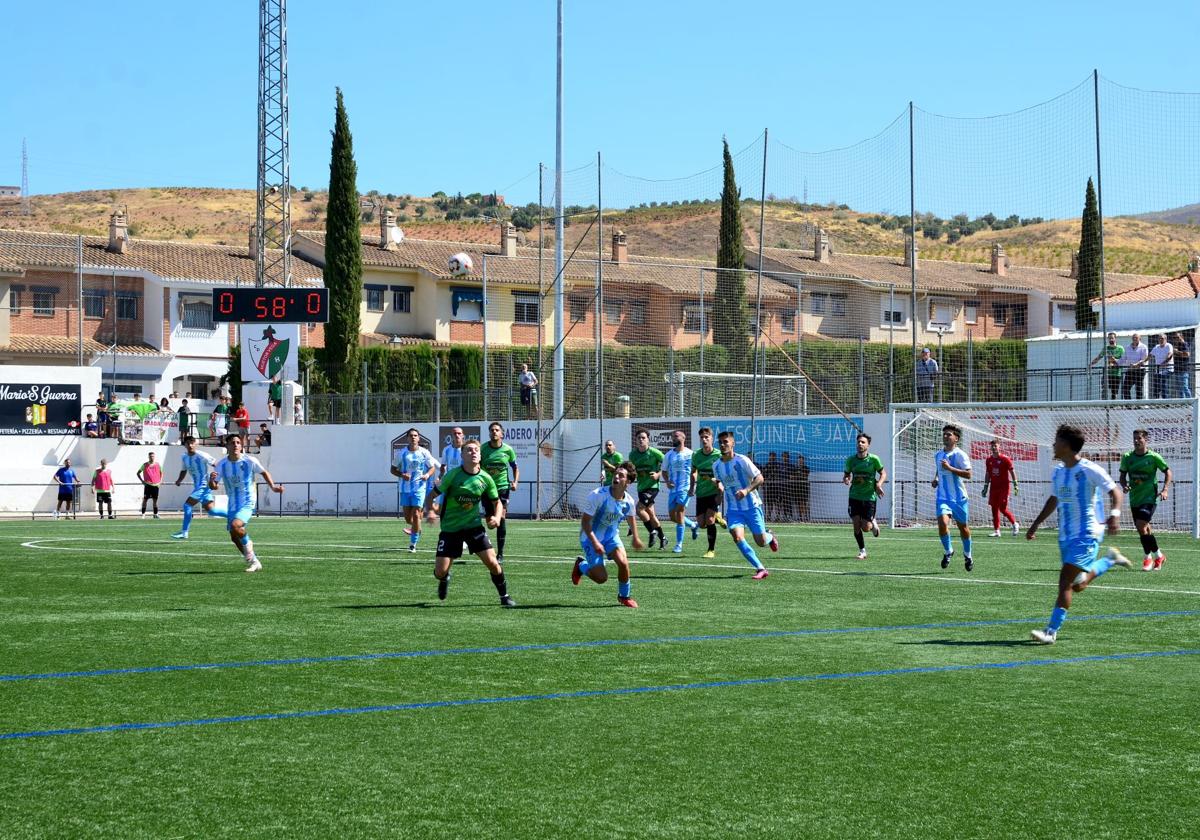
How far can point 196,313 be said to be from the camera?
222ft

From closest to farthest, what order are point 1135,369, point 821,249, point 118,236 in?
1. point 1135,369
2. point 118,236
3. point 821,249

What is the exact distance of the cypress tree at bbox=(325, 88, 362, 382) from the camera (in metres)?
57.4

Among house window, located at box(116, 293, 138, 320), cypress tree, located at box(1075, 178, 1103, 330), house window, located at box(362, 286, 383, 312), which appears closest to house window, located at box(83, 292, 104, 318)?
house window, located at box(116, 293, 138, 320)

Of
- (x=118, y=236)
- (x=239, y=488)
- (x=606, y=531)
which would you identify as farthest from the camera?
(x=118, y=236)

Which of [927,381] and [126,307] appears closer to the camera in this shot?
[927,381]

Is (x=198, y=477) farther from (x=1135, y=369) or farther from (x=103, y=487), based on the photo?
(x=1135, y=369)

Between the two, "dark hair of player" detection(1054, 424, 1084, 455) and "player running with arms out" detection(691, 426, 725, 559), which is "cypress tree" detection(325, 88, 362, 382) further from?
"dark hair of player" detection(1054, 424, 1084, 455)

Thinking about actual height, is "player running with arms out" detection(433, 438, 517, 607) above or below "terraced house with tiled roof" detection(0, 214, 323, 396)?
below

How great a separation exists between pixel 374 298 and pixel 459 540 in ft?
184

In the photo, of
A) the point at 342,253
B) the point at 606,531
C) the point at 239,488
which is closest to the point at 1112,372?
the point at 239,488

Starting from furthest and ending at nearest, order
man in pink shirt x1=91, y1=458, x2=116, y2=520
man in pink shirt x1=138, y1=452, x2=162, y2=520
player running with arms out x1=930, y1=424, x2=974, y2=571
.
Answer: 1. man in pink shirt x1=138, y1=452, x2=162, y2=520
2. man in pink shirt x1=91, y1=458, x2=116, y2=520
3. player running with arms out x1=930, y1=424, x2=974, y2=571

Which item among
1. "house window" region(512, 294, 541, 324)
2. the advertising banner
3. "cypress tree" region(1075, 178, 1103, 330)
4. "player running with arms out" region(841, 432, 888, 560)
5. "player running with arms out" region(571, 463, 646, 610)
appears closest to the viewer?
"player running with arms out" region(571, 463, 646, 610)

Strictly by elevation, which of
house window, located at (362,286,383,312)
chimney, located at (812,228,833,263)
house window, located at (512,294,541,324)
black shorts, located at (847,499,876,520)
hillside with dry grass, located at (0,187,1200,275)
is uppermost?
hillside with dry grass, located at (0,187,1200,275)

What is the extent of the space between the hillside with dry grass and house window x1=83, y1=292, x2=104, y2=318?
3576cm
